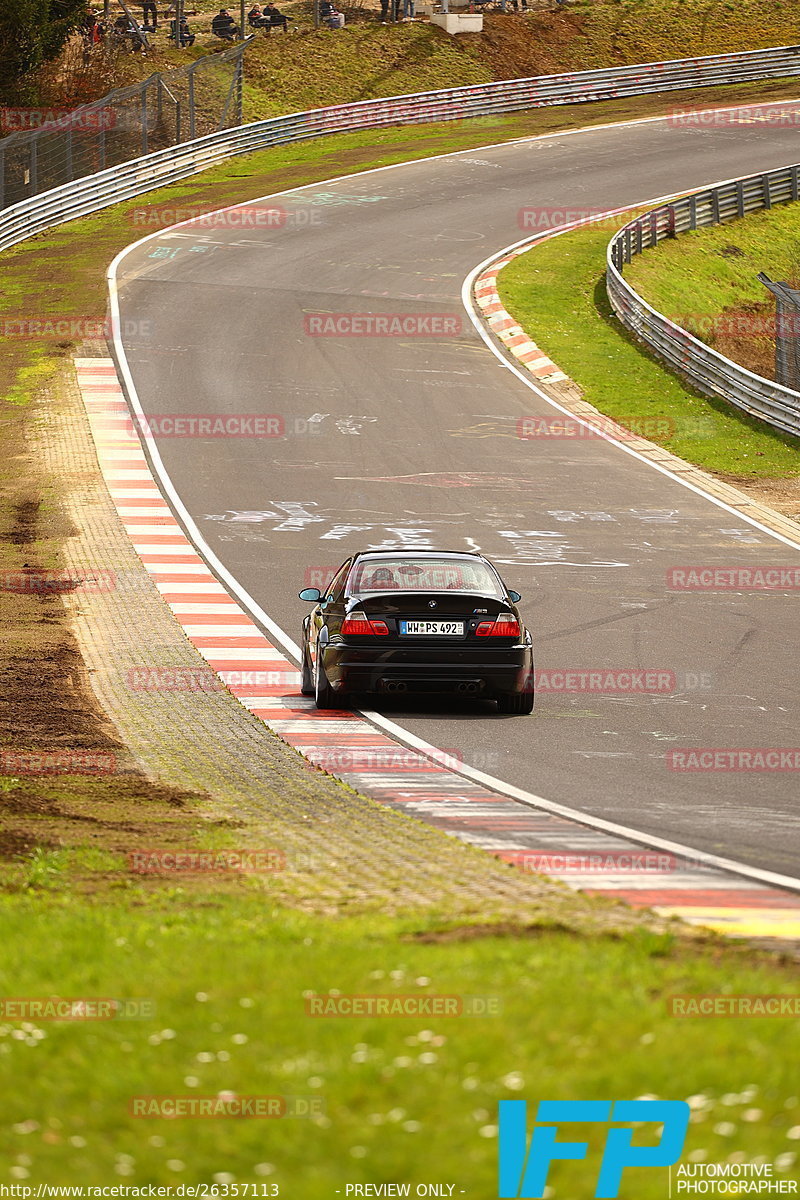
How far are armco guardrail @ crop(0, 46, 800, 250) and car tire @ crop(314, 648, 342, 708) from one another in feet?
112

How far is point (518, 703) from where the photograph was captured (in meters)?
14.3

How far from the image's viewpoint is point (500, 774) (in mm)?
11695

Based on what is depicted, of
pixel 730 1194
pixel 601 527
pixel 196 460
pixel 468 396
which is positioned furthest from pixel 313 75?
pixel 730 1194

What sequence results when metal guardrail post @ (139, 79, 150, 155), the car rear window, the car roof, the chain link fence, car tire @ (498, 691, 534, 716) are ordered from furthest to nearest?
metal guardrail post @ (139, 79, 150, 155), the chain link fence, the car roof, the car rear window, car tire @ (498, 691, 534, 716)

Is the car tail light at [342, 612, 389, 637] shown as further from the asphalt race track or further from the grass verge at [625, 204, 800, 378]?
the grass verge at [625, 204, 800, 378]

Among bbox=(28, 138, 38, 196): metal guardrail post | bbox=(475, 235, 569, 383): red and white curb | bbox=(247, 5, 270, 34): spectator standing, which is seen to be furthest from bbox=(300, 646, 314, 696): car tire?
bbox=(247, 5, 270, 34): spectator standing

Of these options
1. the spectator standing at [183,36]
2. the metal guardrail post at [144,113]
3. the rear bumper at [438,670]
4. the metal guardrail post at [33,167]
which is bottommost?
the rear bumper at [438,670]

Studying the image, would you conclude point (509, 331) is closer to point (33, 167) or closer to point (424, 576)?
point (33, 167)

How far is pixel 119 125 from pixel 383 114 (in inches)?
555

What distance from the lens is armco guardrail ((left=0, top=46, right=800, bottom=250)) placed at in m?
48.1

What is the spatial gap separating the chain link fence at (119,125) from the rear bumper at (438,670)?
33734 millimetres

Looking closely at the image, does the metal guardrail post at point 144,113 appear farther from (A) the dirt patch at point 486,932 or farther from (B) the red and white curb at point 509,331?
(A) the dirt patch at point 486,932

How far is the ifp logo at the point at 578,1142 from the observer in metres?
4.18

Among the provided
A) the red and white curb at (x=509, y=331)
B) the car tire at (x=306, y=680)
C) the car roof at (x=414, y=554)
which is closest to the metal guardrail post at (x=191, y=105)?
the red and white curb at (x=509, y=331)
